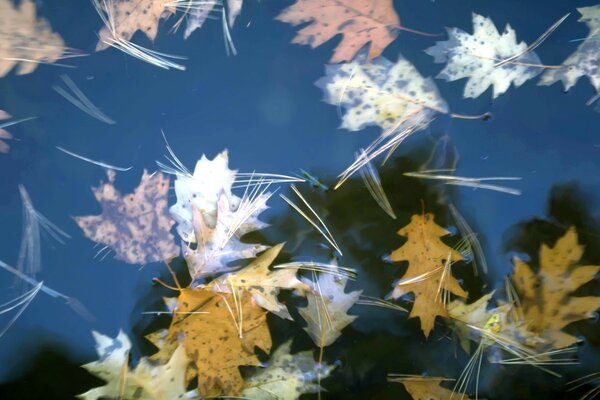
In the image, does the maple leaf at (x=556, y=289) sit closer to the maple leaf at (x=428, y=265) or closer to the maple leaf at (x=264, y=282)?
the maple leaf at (x=428, y=265)

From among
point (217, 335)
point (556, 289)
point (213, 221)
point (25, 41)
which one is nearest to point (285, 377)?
point (217, 335)

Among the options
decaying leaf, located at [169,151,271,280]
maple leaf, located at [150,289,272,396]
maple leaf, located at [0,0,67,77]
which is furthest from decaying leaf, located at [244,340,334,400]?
maple leaf, located at [0,0,67,77]

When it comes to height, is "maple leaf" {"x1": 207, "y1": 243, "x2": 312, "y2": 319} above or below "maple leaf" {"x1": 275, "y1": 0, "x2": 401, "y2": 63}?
below

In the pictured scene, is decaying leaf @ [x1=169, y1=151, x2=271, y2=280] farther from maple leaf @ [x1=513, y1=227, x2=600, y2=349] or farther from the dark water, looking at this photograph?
maple leaf @ [x1=513, y1=227, x2=600, y2=349]

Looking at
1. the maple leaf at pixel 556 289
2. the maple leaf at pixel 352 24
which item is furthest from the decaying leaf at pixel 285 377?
the maple leaf at pixel 352 24

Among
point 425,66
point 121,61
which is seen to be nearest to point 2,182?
point 121,61

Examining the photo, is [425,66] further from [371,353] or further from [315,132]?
[371,353]

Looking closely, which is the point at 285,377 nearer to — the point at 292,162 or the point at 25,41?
the point at 292,162
